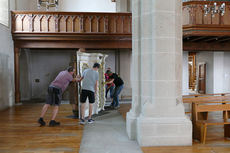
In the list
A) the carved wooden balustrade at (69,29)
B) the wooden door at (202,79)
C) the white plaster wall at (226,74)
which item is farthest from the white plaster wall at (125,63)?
the white plaster wall at (226,74)

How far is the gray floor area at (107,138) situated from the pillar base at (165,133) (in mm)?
279

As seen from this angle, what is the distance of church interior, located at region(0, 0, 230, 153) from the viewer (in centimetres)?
434

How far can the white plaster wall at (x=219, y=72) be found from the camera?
1353 centimetres

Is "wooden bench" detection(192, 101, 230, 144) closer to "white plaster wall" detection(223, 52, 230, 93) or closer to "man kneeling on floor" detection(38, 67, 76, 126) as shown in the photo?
"man kneeling on floor" detection(38, 67, 76, 126)

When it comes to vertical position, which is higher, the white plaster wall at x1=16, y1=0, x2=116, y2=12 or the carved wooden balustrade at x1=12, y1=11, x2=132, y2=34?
the white plaster wall at x1=16, y1=0, x2=116, y2=12

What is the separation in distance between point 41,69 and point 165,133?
1041cm

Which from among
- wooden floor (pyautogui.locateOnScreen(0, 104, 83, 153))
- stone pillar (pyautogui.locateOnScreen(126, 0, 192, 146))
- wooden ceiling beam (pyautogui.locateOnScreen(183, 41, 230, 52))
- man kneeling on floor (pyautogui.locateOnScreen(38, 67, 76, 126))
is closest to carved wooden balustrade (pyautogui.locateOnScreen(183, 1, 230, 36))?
wooden ceiling beam (pyautogui.locateOnScreen(183, 41, 230, 52))

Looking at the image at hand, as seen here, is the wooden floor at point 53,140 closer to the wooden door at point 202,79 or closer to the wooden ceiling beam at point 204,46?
the wooden ceiling beam at point 204,46

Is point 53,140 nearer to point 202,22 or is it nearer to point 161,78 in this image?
point 161,78

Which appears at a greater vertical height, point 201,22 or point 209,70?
point 201,22

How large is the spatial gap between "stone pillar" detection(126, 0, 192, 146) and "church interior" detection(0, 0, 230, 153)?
2 centimetres

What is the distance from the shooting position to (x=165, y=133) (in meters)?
4.32

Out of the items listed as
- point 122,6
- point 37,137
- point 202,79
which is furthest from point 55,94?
point 202,79

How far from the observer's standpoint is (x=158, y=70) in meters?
4.38
